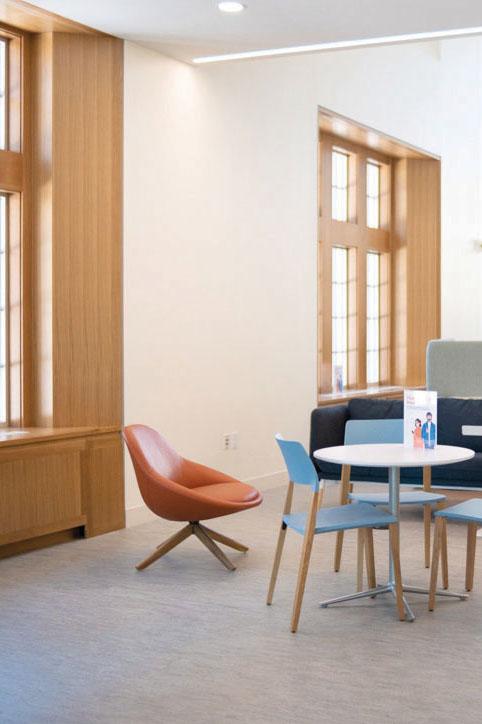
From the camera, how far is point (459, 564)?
19.4ft

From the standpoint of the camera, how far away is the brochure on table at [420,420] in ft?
17.5

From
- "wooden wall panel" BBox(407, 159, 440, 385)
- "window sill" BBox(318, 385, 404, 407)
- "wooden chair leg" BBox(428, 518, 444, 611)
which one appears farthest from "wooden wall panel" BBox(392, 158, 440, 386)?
"wooden chair leg" BBox(428, 518, 444, 611)

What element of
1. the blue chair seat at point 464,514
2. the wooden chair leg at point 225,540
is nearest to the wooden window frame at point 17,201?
the wooden chair leg at point 225,540

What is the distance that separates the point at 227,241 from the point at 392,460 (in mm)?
3867

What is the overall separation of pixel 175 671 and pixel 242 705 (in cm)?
47

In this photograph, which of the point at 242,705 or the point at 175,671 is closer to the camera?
the point at 242,705

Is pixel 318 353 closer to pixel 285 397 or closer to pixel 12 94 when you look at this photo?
pixel 285 397

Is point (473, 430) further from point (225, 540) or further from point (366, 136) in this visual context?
point (366, 136)

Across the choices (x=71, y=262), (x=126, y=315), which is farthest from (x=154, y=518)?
(x=71, y=262)

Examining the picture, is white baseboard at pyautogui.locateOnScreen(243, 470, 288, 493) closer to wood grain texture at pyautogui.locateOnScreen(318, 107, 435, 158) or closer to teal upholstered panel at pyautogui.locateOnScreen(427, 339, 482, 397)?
teal upholstered panel at pyautogui.locateOnScreen(427, 339, 482, 397)

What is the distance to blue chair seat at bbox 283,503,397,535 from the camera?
472cm

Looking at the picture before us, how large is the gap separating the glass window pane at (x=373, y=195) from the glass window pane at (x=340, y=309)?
86 cm

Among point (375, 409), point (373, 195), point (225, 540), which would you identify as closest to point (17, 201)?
point (225, 540)

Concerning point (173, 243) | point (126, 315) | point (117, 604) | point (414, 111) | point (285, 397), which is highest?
point (414, 111)
